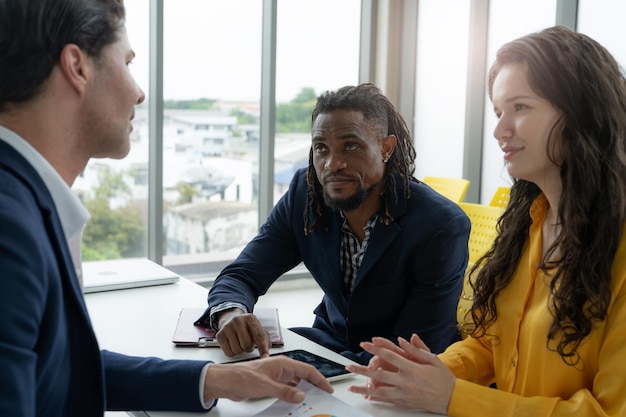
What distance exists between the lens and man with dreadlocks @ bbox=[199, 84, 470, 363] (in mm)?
2043

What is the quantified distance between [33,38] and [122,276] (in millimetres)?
1727

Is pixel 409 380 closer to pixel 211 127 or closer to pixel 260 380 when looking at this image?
pixel 260 380

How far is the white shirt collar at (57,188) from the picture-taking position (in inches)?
37.3

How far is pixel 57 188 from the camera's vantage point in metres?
0.98

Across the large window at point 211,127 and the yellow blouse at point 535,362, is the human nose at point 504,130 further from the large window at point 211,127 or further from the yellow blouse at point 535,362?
the large window at point 211,127

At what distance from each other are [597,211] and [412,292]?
0.80 m

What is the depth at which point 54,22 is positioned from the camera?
0.98 meters

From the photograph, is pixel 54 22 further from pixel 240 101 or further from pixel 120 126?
pixel 240 101

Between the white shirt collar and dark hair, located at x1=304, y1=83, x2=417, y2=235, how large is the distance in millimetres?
1315

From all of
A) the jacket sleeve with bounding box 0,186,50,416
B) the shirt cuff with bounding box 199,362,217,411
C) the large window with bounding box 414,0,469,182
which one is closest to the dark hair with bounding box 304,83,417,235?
the shirt cuff with bounding box 199,362,217,411

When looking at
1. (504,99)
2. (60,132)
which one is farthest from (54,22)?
(504,99)

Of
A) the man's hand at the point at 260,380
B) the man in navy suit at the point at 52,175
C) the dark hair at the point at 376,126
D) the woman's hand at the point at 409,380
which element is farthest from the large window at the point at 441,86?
the man in navy suit at the point at 52,175

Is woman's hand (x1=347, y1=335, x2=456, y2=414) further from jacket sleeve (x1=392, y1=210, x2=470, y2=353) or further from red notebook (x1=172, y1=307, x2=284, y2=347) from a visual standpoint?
jacket sleeve (x1=392, y1=210, x2=470, y2=353)

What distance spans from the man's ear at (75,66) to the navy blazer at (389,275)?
1038 mm
